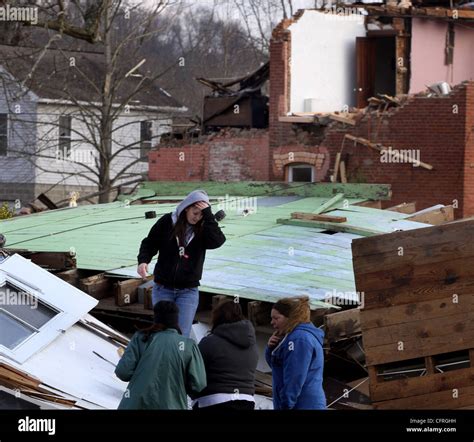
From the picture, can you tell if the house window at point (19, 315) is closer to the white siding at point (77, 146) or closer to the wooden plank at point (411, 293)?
the wooden plank at point (411, 293)

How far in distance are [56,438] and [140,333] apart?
0.90 metres

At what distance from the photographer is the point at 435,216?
16547mm

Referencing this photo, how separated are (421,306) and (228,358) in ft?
8.58

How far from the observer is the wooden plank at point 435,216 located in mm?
16312

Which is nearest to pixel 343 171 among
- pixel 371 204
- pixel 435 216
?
pixel 371 204

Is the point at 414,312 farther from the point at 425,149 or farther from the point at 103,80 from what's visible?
the point at 103,80

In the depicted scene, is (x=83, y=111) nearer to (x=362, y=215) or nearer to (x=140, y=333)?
(x=362, y=215)

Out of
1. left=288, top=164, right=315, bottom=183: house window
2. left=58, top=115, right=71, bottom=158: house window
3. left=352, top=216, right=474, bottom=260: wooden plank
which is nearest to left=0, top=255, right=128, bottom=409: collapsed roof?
left=352, top=216, right=474, bottom=260: wooden plank

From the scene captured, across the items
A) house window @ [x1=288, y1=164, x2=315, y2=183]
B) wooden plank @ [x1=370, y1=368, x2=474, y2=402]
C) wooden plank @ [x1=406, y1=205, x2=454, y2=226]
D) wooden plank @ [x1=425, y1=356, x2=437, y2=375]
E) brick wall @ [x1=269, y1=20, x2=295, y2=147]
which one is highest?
brick wall @ [x1=269, y1=20, x2=295, y2=147]

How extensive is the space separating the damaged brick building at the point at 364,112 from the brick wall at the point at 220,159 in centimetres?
3

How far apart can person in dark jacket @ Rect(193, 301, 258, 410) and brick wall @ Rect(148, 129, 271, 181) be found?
19546 mm

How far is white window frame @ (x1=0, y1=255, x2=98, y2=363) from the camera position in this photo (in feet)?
30.7

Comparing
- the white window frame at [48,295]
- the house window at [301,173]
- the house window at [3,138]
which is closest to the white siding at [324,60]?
the house window at [301,173]

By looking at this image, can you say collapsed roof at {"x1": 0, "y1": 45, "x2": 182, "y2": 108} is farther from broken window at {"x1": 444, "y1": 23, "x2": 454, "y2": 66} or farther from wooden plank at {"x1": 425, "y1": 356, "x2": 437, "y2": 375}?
wooden plank at {"x1": 425, "y1": 356, "x2": 437, "y2": 375}
